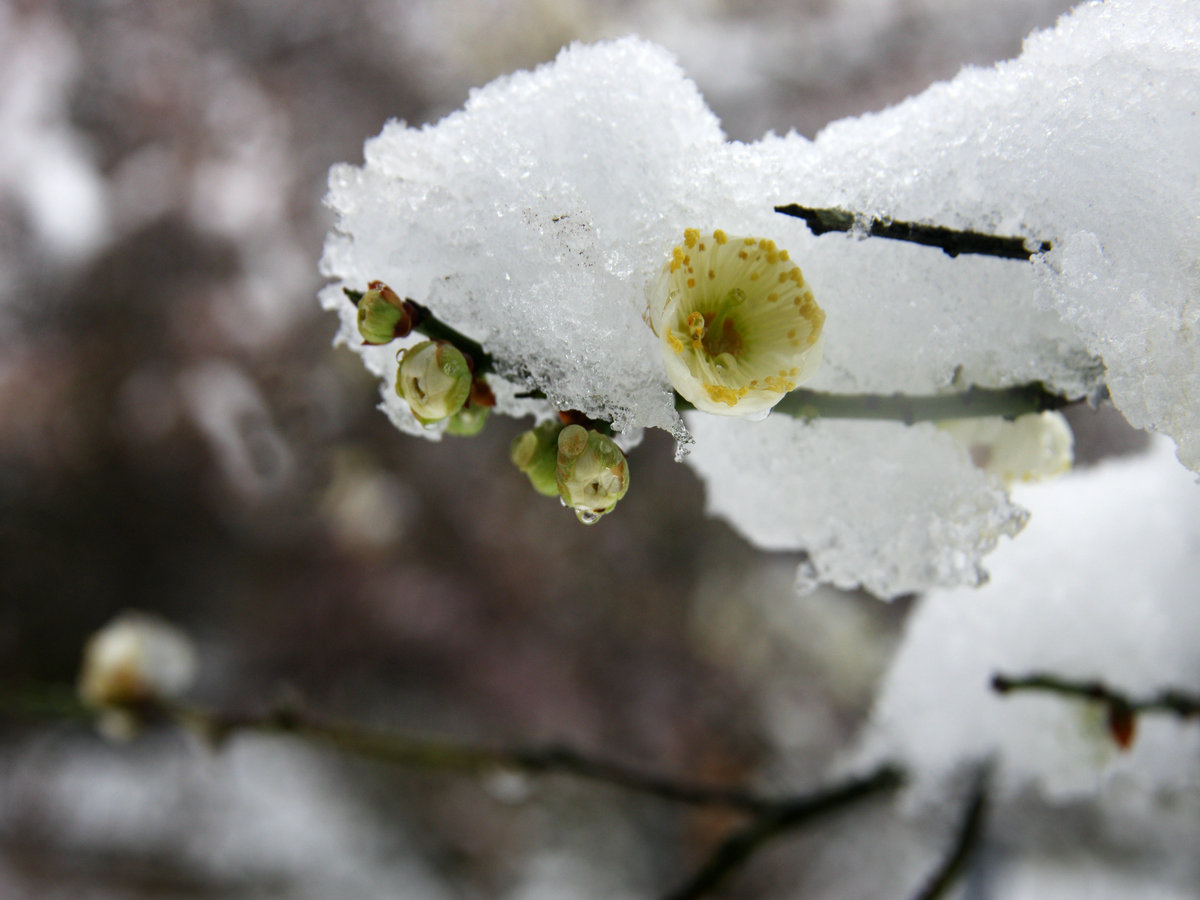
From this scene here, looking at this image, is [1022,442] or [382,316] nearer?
[382,316]

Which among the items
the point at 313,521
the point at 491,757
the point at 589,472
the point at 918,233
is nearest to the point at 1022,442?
the point at 918,233

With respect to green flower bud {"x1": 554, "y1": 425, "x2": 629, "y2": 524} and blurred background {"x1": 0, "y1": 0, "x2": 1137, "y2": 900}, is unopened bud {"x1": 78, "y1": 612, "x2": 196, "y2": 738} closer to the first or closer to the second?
green flower bud {"x1": 554, "y1": 425, "x2": 629, "y2": 524}

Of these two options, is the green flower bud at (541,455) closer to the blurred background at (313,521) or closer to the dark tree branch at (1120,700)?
the dark tree branch at (1120,700)

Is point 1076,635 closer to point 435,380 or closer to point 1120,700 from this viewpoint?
point 1120,700

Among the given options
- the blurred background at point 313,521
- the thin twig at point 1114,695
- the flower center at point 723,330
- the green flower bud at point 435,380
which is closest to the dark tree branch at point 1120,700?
the thin twig at point 1114,695

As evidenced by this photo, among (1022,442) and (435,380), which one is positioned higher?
(1022,442)
